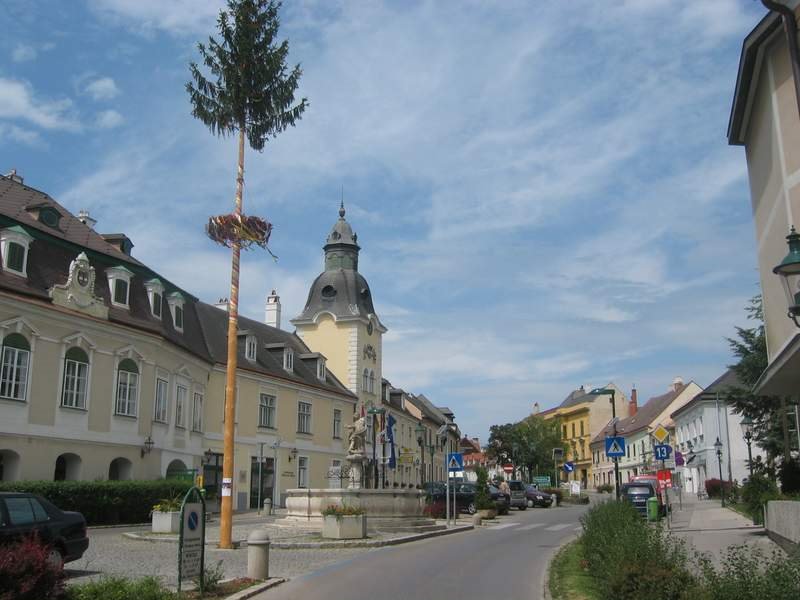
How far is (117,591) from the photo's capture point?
30.9ft

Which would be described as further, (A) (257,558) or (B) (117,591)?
(A) (257,558)

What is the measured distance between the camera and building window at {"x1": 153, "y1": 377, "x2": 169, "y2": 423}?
3256cm

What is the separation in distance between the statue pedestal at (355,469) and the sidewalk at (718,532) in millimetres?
10189

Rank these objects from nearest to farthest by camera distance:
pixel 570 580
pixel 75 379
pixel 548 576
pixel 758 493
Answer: pixel 570 580
pixel 548 576
pixel 758 493
pixel 75 379

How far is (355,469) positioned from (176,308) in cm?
1384

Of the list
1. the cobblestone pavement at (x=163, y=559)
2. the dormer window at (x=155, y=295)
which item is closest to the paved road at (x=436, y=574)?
the cobblestone pavement at (x=163, y=559)

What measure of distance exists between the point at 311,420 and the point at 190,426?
12.5 metres

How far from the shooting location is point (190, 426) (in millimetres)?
36031

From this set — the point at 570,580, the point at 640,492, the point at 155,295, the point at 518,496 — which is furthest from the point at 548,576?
the point at 518,496

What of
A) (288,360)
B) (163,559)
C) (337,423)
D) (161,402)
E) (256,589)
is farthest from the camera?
(337,423)

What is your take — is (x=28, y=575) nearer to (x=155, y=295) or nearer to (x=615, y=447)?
(x=615, y=447)

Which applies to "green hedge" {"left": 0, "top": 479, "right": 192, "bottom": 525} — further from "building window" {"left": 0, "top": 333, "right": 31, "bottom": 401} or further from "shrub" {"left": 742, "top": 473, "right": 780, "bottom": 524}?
"shrub" {"left": 742, "top": 473, "right": 780, "bottom": 524}

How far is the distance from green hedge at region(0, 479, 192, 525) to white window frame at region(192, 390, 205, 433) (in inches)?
268

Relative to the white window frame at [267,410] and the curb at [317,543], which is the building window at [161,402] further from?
the curb at [317,543]
